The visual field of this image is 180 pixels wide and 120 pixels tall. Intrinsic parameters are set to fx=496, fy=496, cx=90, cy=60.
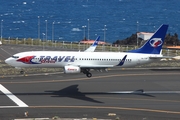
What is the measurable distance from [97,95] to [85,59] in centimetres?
484

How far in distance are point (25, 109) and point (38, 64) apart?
10864 millimetres

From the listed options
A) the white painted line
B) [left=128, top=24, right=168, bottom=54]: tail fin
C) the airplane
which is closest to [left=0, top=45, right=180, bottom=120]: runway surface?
the white painted line

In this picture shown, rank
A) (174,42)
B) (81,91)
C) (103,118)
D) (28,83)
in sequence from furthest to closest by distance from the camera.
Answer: (174,42)
(28,83)
(81,91)
(103,118)

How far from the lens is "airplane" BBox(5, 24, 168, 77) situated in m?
60.6

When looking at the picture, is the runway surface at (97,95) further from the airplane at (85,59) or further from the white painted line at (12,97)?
the airplane at (85,59)

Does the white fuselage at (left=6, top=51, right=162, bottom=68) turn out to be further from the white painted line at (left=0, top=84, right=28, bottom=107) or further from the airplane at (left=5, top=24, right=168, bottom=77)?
the white painted line at (left=0, top=84, right=28, bottom=107)

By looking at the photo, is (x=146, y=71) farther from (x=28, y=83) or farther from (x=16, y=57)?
(x=16, y=57)

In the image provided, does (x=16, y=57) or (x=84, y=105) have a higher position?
(x=16, y=57)

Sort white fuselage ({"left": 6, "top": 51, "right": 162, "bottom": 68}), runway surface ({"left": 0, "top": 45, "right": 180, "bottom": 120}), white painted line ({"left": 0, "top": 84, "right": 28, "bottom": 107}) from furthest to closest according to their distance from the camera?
white fuselage ({"left": 6, "top": 51, "right": 162, "bottom": 68}), white painted line ({"left": 0, "top": 84, "right": 28, "bottom": 107}), runway surface ({"left": 0, "top": 45, "right": 180, "bottom": 120})

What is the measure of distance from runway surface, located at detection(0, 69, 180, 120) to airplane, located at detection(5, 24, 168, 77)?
3.40 meters

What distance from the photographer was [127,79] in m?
73.8

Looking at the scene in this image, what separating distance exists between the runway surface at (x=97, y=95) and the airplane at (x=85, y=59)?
3.40 metres

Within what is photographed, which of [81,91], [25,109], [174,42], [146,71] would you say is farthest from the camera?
[174,42]

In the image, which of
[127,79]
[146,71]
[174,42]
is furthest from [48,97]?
[174,42]
